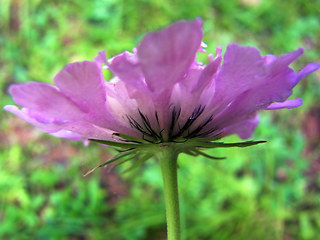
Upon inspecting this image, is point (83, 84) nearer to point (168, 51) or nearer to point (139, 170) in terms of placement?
point (168, 51)

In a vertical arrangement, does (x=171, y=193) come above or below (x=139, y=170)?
below

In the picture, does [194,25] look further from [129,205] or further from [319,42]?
[319,42]

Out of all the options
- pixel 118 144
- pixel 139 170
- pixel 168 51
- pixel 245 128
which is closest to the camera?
pixel 168 51

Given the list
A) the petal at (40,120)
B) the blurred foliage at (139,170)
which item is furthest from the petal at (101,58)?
the blurred foliage at (139,170)

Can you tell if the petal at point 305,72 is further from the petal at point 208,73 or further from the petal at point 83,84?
the petal at point 83,84

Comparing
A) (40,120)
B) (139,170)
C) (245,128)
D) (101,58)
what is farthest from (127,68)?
(139,170)

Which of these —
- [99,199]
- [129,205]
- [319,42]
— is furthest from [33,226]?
[319,42]

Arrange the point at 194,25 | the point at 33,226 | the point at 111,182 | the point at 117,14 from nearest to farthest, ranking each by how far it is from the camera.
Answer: the point at 194,25, the point at 33,226, the point at 111,182, the point at 117,14

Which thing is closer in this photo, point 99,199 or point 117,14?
point 99,199
